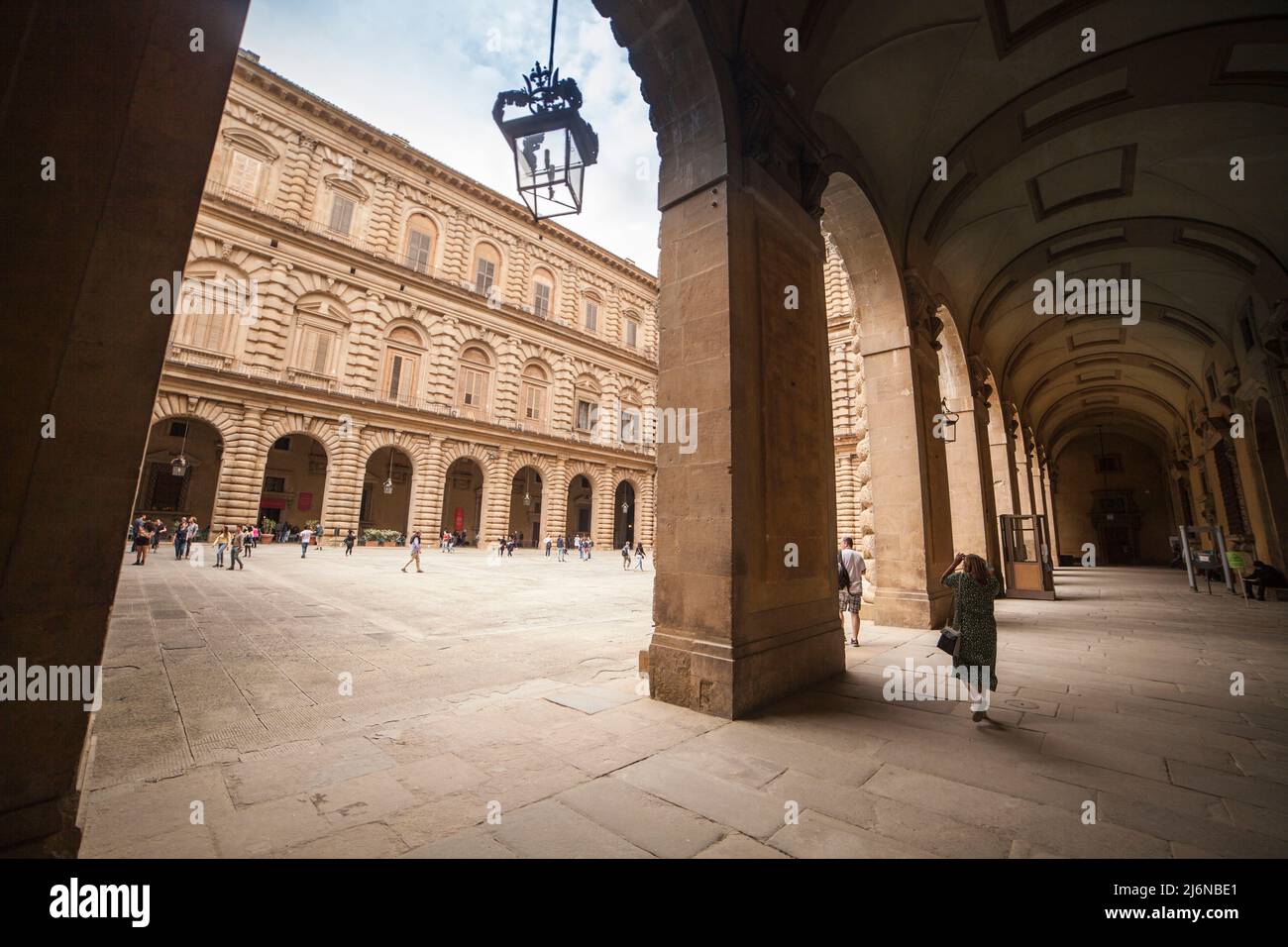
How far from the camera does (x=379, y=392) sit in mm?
24078

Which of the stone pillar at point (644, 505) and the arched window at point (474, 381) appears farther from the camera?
the stone pillar at point (644, 505)

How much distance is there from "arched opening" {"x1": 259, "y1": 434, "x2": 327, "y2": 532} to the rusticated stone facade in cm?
9

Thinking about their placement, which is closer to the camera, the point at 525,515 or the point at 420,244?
the point at 420,244

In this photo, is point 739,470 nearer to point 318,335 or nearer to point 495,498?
point 495,498

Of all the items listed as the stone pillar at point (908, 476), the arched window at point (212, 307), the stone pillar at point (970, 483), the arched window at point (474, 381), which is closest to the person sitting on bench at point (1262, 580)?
the stone pillar at point (970, 483)

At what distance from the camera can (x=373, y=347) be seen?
23828 mm

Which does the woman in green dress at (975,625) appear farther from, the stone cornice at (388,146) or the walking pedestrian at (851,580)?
the stone cornice at (388,146)

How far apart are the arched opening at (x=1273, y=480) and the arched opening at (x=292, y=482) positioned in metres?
35.8

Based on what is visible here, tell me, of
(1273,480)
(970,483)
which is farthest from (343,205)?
(1273,480)

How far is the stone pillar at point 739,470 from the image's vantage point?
3.76m

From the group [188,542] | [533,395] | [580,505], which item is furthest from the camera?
[580,505]

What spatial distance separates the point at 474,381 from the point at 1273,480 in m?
29.8

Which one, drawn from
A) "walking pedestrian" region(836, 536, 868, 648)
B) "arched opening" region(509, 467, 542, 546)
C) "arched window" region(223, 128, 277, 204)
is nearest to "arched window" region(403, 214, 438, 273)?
"arched window" region(223, 128, 277, 204)
